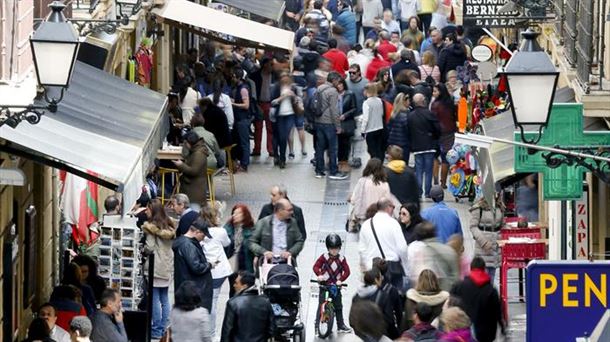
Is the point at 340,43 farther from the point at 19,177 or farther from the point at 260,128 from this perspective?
the point at 19,177

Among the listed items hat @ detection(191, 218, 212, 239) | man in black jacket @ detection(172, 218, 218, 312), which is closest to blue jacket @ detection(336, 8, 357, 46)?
hat @ detection(191, 218, 212, 239)

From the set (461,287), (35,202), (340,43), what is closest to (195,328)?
Answer: (461,287)

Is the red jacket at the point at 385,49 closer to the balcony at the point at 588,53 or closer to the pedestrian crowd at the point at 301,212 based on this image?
the pedestrian crowd at the point at 301,212

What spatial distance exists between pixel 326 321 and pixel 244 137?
30.9 feet

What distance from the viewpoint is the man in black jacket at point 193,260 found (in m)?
20.4

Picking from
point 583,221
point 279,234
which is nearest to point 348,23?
point 279,234

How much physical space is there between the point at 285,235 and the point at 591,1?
192 inches

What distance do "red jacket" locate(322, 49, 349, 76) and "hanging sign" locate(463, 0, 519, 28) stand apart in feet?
21.9

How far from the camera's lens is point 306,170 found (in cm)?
3091

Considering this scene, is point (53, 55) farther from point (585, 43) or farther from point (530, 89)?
point (585, 43)

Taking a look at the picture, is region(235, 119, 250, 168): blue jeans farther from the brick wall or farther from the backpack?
the brick wall

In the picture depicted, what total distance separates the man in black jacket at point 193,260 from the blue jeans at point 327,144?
29.5 feet

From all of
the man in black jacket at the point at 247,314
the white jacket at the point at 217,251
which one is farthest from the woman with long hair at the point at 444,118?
the man in black jacket at the point at 247,314

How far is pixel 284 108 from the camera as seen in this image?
99.8 ft
